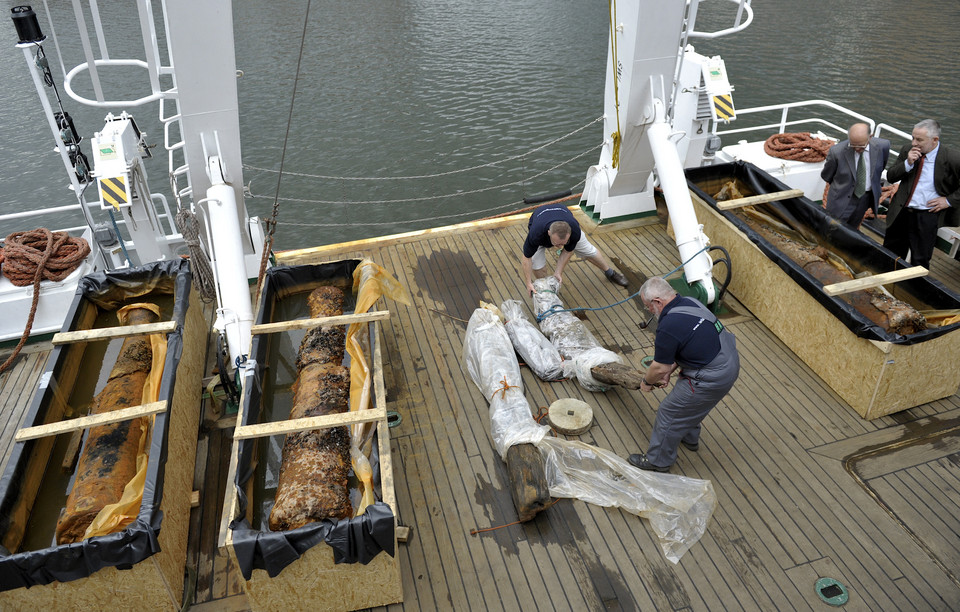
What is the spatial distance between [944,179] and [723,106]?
8.07ft

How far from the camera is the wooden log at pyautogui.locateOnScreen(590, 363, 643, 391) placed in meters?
5.23

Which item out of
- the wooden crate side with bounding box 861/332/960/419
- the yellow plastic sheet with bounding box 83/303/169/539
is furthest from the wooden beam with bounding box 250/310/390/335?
the wooden crate side with bounding box 861/332/960/419

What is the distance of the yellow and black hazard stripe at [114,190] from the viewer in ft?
19.7

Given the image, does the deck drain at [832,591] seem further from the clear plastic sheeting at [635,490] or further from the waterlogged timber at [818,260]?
the waterlogged timber at [818,260]

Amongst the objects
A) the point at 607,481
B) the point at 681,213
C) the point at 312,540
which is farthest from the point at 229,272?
the point at 681,213

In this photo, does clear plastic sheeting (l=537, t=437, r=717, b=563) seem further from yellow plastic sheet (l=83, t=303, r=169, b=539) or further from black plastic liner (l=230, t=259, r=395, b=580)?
yellow plastic sheet (l=83, t=303, r=169, b=539)

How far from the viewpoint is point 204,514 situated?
4734 millimetres

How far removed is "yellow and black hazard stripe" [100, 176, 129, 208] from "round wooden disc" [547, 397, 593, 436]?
466 cm

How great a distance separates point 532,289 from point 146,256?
4237mm

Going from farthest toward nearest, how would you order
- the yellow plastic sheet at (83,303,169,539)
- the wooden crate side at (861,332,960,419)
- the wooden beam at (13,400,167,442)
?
the wooden crate side at (861,332,960,419) < the wooden beam at (13,400,167,442) < the yellow plastic sheet at (83,303,169,539)

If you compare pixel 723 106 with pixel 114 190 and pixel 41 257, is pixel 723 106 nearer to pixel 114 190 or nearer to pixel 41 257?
pixel 114 190

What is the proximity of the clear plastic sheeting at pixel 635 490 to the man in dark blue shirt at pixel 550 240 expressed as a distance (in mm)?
2188

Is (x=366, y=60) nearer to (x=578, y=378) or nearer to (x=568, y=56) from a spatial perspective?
(x=568, y=56)

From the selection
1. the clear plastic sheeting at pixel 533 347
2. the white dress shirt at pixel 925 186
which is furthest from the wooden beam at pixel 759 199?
the clear plastic sheeting at pixel 533 347
